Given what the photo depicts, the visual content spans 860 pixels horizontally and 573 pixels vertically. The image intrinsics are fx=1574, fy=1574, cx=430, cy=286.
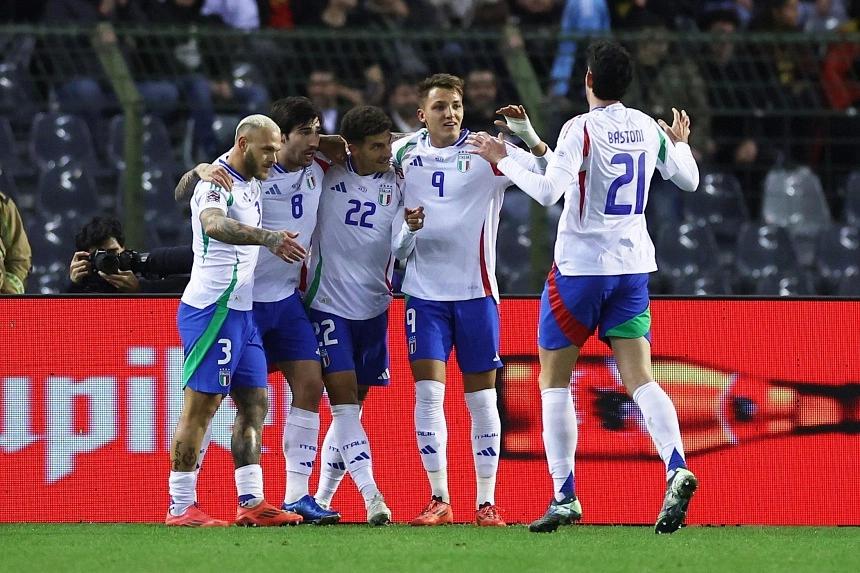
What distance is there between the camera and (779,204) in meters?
12.1

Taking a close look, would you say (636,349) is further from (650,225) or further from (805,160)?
(805,160)

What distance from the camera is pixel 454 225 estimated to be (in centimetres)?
718

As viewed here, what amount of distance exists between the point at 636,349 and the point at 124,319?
101 inches

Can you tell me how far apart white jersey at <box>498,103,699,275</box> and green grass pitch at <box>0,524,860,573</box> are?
1159 millimetres

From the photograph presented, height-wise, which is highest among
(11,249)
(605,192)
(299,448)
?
(605,192)

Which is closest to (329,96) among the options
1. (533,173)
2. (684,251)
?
(684,251)

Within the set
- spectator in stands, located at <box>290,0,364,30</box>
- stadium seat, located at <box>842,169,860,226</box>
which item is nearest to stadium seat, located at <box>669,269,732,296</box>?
stadium seat, located at <box>842,169,860,226</box>

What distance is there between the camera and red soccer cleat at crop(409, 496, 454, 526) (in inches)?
283

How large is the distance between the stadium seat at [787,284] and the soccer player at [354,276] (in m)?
4.80

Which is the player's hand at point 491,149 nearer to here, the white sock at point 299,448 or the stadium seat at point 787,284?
the white sock at point 299,448

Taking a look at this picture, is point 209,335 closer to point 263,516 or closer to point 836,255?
point 263,516

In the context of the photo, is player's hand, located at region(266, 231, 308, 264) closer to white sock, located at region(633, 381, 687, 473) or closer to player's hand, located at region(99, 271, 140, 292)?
white sock, located at region(633, 381, 687, 473)

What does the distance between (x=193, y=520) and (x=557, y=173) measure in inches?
87.7

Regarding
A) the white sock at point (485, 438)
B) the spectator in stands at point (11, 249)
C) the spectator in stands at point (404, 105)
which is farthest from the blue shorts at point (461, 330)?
the spectator in stands at point (404, 105)
